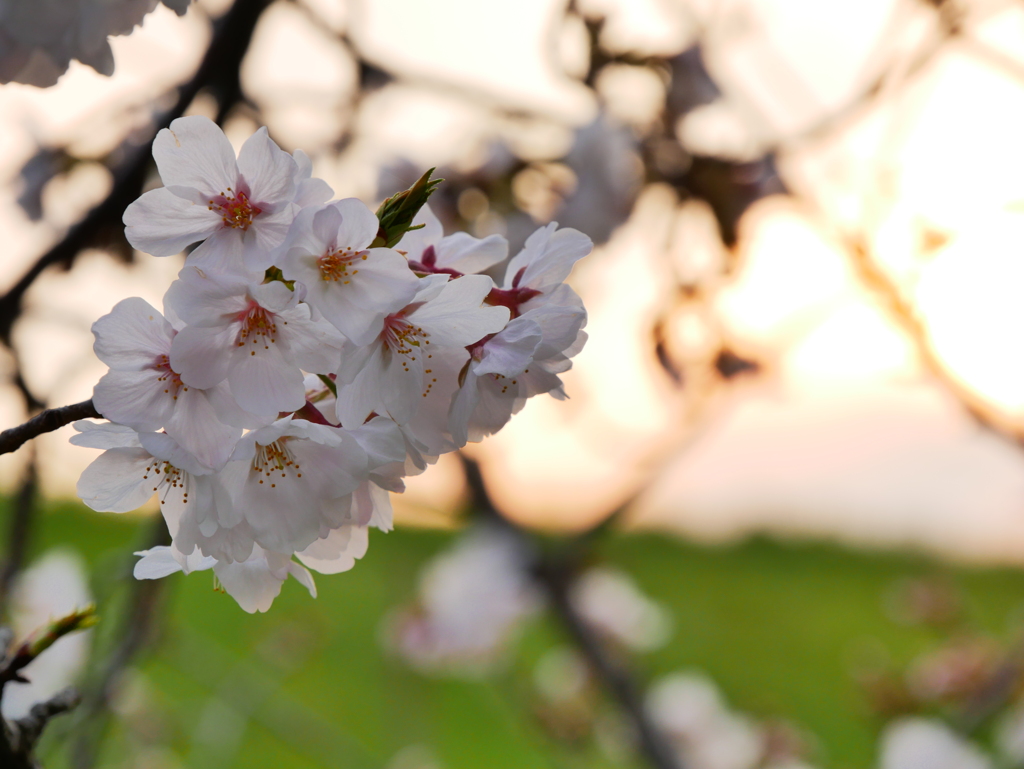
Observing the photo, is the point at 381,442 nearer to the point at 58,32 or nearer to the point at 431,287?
the point at 431,287

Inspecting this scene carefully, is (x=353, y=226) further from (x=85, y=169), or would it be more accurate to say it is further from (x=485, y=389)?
(x=85, y=169)

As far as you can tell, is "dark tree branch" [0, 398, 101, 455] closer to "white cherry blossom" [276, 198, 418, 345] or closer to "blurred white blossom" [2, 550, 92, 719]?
"white cherry blossom" [276, 198, 418, 345]

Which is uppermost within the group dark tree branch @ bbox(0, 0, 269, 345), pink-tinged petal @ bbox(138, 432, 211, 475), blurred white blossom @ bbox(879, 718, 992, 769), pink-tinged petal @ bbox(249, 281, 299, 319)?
pink-tinged petal @ bbox(249, 281, 299, 319)

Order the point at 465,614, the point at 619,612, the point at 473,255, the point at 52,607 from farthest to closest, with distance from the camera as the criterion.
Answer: the point at 619,612 < the point at 465,614 < the point at 52,607 < the point at 473,255

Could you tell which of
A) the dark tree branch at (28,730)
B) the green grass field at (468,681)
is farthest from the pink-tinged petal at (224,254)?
the green grass field at (468,681)

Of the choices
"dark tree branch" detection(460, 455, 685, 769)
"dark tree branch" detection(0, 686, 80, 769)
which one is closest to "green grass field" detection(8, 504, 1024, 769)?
"dark tree branch" detection(460, 455, 685, 769)

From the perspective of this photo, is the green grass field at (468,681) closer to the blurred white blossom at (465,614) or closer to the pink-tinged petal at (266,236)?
the blurred white blossom at (465,614)

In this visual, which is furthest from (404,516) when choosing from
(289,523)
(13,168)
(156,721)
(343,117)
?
(156,721)

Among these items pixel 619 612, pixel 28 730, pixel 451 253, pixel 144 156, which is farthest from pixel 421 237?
pixel 619 612
